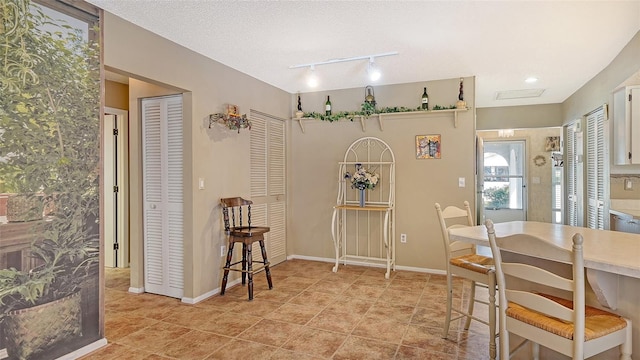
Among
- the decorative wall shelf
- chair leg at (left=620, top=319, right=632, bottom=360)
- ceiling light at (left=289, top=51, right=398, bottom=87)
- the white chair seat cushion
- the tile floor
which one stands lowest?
the tile floor

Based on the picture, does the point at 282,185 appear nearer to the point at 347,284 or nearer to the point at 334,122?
the point at 334,122

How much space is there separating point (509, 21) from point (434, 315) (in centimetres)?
247

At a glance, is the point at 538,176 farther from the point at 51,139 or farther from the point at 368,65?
the point at 51,139

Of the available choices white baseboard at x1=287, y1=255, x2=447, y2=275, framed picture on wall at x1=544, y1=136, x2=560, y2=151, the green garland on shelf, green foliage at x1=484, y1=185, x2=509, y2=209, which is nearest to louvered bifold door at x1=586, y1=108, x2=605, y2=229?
the green garland on shelf

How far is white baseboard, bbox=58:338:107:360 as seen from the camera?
7.62 feet

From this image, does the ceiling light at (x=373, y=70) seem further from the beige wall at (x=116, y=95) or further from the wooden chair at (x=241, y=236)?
the beige wall at (x=116, y=95)

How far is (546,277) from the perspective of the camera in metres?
1.50

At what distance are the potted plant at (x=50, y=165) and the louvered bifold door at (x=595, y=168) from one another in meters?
5.19

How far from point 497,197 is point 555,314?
6.44 m

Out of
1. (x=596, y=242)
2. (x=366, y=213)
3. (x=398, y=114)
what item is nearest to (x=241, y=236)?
(x=366, y=213)

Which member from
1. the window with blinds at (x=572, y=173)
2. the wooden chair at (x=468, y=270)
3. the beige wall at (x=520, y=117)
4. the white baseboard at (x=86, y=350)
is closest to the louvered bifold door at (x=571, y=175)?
the window with blinds at (x=572, y=173)

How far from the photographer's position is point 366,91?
472 cm

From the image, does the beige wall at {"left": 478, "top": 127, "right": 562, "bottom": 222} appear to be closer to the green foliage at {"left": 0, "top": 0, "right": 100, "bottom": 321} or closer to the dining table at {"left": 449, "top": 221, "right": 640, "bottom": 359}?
the dining table at {"left": 449, "top": 221, "right": 640, "bottom": 359}

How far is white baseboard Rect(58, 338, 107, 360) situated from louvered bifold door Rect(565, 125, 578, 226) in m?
6.02
